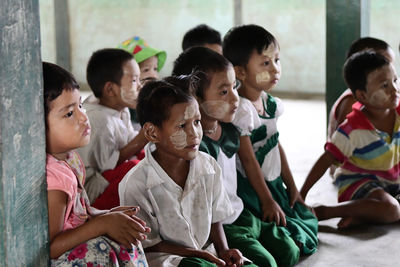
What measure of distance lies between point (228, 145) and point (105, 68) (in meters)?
0.84

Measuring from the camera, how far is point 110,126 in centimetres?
349

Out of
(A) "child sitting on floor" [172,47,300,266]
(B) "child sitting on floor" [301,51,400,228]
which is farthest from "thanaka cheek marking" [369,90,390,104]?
(A) "child sitting on floor" [172,47,300,266]

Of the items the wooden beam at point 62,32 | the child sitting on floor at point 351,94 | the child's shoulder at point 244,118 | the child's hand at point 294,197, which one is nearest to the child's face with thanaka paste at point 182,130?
the child's shoulder at point 244,118

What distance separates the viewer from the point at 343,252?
130 inches

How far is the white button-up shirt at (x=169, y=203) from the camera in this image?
2652mm

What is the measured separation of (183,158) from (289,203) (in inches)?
42.2

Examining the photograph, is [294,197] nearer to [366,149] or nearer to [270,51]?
[366,149]

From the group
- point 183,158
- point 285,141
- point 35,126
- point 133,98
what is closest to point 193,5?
point 285,141

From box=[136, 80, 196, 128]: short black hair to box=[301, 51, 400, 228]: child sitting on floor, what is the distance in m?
1.40

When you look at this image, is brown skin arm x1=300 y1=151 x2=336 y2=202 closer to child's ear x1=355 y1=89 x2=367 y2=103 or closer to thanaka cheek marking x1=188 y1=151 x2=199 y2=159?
child's ear x1=355 y1=89 x2=367 y2=103

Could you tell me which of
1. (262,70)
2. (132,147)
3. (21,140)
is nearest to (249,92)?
(262,70)

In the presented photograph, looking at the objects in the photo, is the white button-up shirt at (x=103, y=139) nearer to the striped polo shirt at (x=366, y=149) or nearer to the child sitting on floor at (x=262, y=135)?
the child sitting on floor at (x=262, y=135)

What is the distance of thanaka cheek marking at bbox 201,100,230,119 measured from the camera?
120 inches

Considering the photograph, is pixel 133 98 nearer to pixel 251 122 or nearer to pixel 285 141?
pixel 251 122
